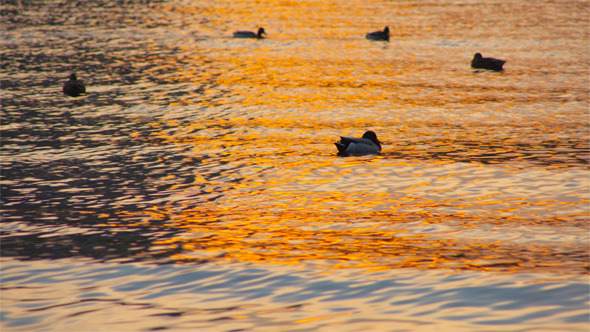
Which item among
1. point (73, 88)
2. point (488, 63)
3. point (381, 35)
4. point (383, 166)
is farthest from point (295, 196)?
point (381, 35)

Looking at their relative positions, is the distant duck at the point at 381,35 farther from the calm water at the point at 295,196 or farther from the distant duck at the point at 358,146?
the distant duck at the point at 358,146

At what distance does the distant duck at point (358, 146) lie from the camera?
21.6 meters

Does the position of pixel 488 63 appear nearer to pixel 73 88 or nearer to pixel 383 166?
pixel 383 166

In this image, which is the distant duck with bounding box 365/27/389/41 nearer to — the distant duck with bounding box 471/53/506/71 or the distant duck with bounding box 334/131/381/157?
the distant duck with bounding box 471/53/506/71

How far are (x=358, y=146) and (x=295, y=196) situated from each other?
14.4 feet

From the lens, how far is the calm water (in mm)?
11758

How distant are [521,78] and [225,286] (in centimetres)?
2721

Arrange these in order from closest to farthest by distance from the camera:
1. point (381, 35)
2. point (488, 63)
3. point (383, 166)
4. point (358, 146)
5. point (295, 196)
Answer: point (295, 196)
point (383, 166)
point (358, 146)
point (488, 63)
point (381, 35)

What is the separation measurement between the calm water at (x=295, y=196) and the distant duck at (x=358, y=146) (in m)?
0.31

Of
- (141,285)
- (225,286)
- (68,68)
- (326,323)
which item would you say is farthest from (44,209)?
(68,68)

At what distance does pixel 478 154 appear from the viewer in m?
21.9

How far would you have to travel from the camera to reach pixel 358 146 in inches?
856

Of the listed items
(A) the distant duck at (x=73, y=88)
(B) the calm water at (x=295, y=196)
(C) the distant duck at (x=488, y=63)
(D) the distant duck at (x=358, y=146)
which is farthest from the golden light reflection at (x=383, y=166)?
(A) the distant duck at (x=73, y=88)

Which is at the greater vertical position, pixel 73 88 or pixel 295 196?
pixel 73 88
